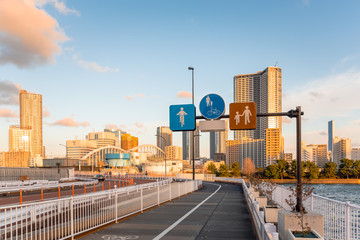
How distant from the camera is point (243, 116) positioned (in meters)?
16.4

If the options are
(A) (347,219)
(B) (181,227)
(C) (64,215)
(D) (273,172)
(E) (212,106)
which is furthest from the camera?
(D) (273,172)

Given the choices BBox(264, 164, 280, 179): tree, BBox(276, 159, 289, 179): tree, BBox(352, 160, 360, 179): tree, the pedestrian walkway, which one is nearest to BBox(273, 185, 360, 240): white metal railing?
the pedestrian walkway

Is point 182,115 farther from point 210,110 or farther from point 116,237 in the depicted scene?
point 116,237

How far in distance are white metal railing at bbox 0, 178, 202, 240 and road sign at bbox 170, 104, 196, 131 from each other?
165 inches

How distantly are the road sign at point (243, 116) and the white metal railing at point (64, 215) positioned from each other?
611 centimetres

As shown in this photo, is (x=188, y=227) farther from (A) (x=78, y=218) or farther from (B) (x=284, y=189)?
(B) (x=284, y=189)

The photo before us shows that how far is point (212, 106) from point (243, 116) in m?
2.11

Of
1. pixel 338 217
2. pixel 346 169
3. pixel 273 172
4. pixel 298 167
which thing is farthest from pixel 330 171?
pixel 338 217

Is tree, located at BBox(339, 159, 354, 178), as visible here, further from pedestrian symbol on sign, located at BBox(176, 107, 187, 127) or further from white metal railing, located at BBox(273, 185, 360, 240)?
white metal railing, located at BBox(273, 185, 360, 240)

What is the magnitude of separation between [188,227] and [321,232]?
554 cm

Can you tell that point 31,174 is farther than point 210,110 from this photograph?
Yes

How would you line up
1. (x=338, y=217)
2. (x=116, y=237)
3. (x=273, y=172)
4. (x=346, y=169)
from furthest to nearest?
1. (x=346, y=169)
2. (x=273, y=172)
3. (x=116, y=237)
4. (x=338, y=217)

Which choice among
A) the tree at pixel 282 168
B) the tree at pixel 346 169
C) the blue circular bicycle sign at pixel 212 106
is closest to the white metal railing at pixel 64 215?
the blue circular bicycle sign at pixel 212 106

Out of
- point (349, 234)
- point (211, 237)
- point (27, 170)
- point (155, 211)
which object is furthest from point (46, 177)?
point (349, 234)
